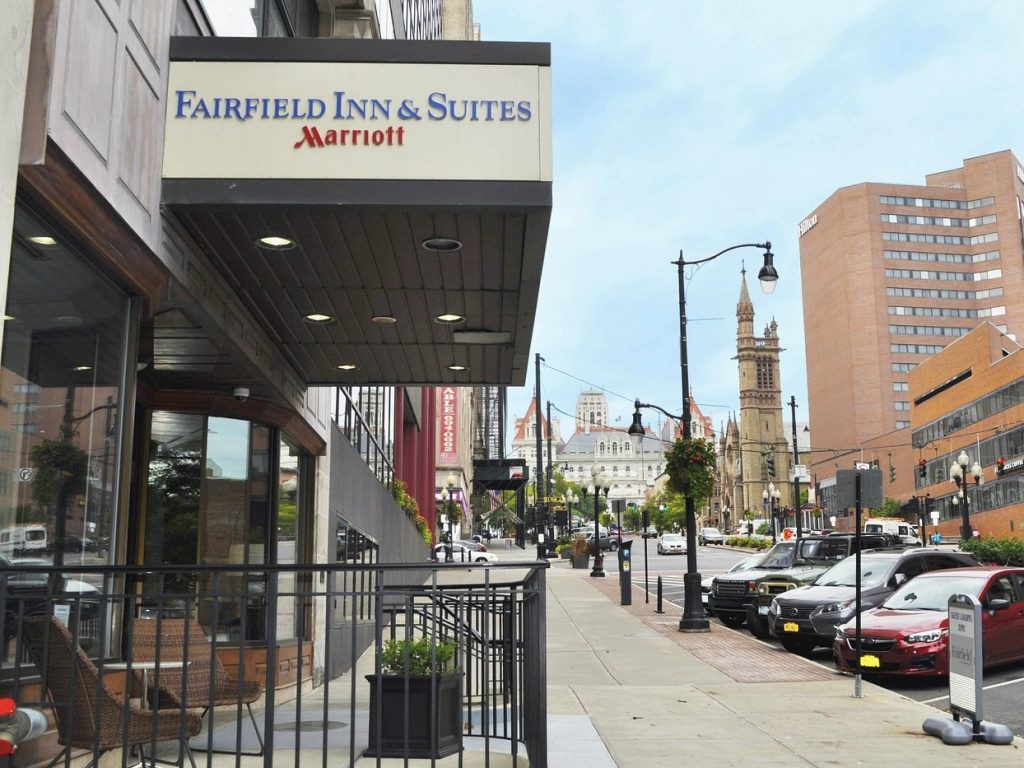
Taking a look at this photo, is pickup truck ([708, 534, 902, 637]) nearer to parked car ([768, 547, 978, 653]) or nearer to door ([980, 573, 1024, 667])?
parked car ([768, 547, 978, 653])

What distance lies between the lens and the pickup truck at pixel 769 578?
20031mm

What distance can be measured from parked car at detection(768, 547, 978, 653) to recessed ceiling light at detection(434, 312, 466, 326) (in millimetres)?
8577

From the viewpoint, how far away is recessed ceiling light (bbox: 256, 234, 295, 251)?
8.09 metres

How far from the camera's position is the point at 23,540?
609 centimetres

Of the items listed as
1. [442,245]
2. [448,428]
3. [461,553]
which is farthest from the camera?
[448,428]

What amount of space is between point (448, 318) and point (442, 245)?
7.63ft

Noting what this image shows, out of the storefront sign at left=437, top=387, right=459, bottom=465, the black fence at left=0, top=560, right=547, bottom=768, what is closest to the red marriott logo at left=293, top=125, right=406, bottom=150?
the black fence at left=0, top=560, right=547, bottom=768

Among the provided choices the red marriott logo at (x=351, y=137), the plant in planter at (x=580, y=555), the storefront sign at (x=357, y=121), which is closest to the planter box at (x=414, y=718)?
the storefront sign at (x=357, y=121)

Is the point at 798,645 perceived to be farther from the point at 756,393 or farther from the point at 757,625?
the point at 756,393

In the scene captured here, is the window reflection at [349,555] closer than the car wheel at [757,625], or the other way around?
the window reflection at [349,555]

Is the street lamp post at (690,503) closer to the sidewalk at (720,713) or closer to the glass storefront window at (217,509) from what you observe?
the sidewalk at (720,713)

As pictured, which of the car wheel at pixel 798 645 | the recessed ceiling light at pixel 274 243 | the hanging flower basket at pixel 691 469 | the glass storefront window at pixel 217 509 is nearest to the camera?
the recessed ceiling light at pixel 274 243

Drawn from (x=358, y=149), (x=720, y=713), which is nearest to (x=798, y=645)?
(x=720, y=713)

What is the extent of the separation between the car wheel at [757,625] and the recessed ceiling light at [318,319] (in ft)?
40.3
